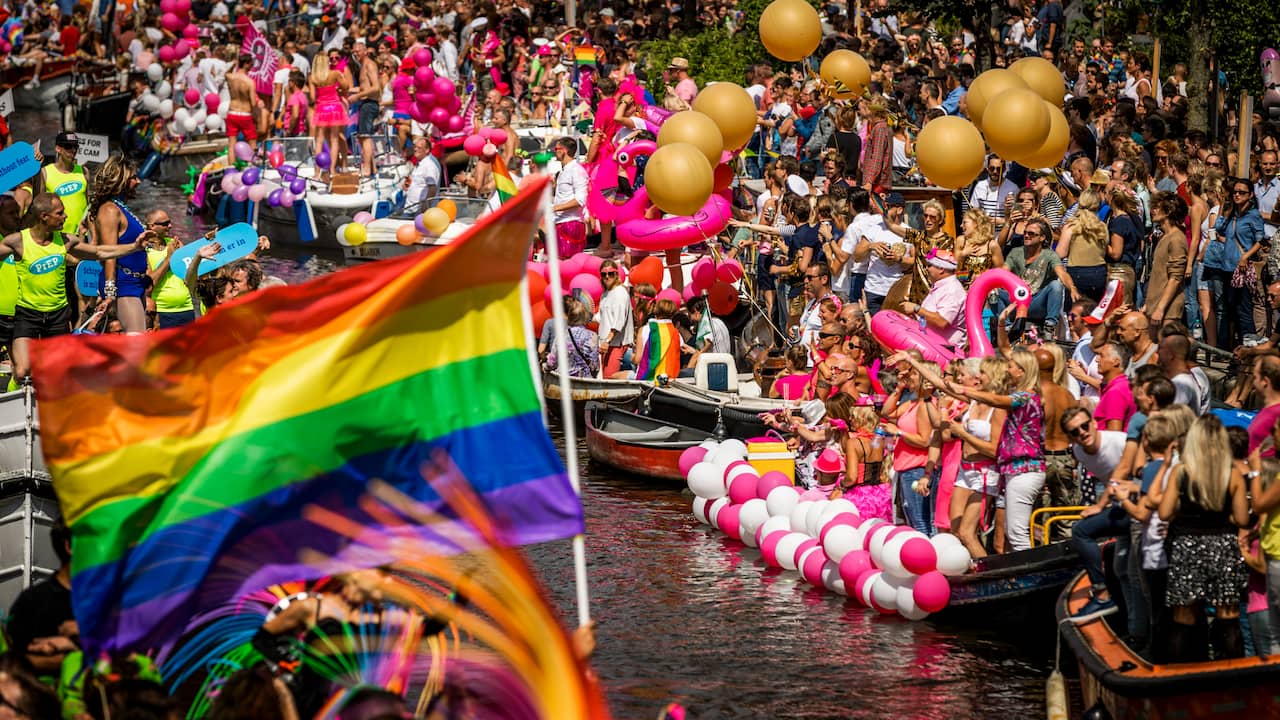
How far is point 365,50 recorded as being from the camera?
2602 cm

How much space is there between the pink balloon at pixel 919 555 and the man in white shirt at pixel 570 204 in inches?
359

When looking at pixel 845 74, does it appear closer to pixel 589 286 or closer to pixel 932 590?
pixel 589 286

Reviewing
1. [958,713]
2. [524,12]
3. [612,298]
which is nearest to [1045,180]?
[612,298]

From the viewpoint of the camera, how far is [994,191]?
636 inches

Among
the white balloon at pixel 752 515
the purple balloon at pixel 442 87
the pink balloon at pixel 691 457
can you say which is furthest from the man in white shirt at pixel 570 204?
the white balloon at pixel 752 515

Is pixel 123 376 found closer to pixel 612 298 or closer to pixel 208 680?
pixel 208 680

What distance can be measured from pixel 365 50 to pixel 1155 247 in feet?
49.7

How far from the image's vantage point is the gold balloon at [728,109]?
16594 millimetres

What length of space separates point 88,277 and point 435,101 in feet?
36.7

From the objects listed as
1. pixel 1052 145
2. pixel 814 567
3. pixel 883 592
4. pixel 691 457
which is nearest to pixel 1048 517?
pixel 883 592

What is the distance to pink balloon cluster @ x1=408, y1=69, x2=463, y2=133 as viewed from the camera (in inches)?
913

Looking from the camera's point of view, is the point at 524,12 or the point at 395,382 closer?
the point at 395,382

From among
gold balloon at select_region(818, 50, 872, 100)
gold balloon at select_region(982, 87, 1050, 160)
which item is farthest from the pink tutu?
gold balloon at select_region(982, 87, 1050, 160)

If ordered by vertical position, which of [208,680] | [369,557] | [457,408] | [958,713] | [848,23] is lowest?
[958,713]
